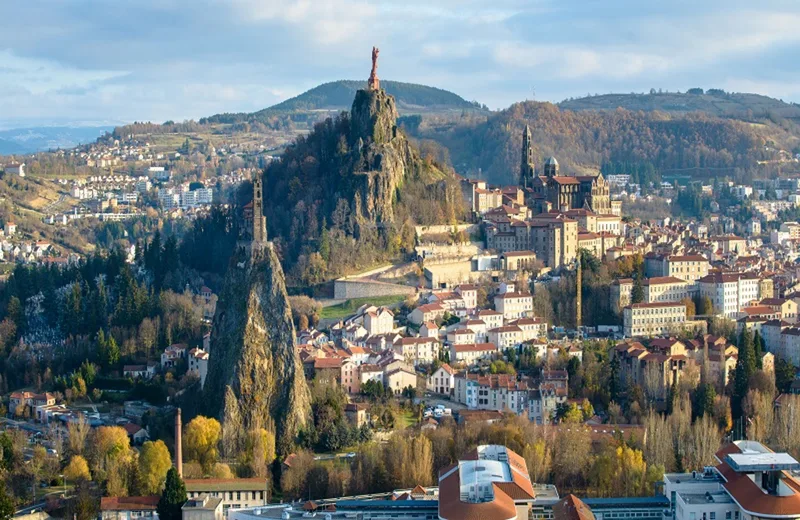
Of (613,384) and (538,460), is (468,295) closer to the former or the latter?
(613,384)

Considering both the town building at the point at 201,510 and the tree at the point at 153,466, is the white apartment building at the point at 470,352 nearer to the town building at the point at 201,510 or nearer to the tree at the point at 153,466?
the tree at the point at 153,466

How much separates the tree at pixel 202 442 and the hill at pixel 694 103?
108m

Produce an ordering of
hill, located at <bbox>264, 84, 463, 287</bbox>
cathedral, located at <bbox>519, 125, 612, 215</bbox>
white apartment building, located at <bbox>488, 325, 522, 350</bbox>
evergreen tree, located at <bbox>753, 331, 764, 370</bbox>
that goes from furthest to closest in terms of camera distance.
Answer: cathedral, located at <bbox>519, 125, 612, 215</bbox>
hill, located at <bbox>264, 84, 463, 287</bbox>
white apartment building, located at <bbox>488, 325, 522, 350</bbox>
evergreen tree, located at <bbox>753, 331, 764, 370</bbox>

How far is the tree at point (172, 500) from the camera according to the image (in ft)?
105

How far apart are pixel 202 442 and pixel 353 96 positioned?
135m

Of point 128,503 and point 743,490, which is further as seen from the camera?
point 128,503

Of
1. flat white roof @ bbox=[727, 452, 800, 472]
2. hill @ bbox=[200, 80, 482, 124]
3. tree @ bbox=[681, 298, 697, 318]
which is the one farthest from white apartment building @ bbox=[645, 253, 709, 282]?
hill @ bbox=[200, 80, 482, 124]

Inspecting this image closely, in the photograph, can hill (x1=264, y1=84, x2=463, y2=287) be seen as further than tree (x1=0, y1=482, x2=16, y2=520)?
Yes

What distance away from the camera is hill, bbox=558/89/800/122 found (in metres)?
147

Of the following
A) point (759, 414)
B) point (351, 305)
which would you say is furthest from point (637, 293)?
point (759, 414)

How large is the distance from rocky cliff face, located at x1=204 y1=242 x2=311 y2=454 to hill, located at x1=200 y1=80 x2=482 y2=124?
11614cm

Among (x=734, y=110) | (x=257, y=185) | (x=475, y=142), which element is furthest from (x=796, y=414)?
(x=734, y=110)

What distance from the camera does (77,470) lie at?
121ft

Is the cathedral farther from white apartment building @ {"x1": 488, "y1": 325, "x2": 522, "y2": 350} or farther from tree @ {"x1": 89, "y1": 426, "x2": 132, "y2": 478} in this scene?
tree @ {"x1": 89, "y1": 426, "x2": 132, "y2": 478}
